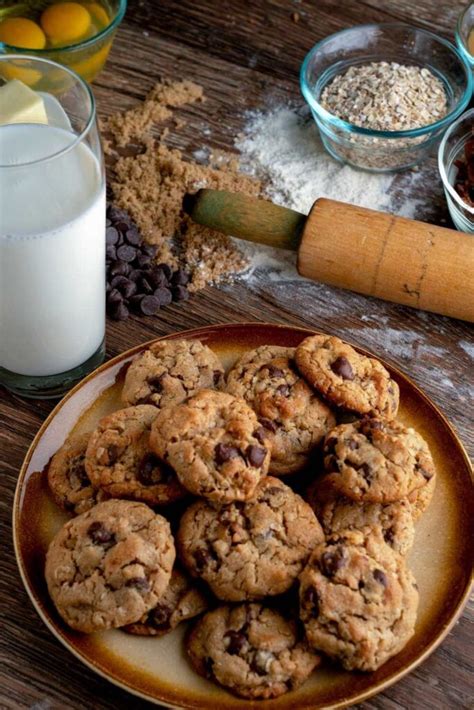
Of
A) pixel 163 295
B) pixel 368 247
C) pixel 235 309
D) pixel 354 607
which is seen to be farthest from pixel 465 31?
pixel 354 607

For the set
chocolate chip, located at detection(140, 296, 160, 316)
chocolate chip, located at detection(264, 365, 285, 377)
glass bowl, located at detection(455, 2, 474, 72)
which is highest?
glass bowl, located at detection(455, 2, 474, 72)

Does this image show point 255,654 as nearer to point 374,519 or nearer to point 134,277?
point 374,519

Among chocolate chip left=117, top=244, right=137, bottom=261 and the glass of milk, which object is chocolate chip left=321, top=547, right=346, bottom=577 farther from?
chocolate chip left=117, top=244, right=137, bottom=261

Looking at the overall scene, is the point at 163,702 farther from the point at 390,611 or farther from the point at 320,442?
the point at 320,442

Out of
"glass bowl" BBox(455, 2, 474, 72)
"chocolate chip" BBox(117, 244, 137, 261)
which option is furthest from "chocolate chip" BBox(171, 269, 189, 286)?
"glass bowl" BBox(455, 2, 474, 72)

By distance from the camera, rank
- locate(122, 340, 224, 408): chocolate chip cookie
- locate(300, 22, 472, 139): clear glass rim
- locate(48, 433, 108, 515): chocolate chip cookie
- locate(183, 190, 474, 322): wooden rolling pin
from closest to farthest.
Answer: locate(48, 433, 108, 515): chocolate chip cookie
locate(122, 340, 224, 408): chocolate chip cookie
locate(183, 190, 474, 322): wooden rolling pin
locate(300, 22, 472, 139): clear glass rim

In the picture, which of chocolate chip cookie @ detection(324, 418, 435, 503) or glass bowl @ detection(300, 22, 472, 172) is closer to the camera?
chocolate chip cookie @ detection(324, 418, 435, 503)
